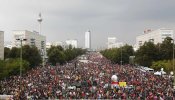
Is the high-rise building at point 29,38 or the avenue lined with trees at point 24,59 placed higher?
the high-rise building at point 29,38

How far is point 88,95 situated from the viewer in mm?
37656

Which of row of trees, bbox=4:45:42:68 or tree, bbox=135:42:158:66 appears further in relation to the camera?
tree, bbox=135:42:158:66

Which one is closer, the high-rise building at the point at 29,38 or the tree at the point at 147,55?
the tree at the point at 147,55

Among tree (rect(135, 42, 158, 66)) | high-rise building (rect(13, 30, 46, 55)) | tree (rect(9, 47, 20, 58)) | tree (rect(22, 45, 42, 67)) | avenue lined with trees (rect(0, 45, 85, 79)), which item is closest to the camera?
avenue lined with trees (rect(0, 45, 85, 79))

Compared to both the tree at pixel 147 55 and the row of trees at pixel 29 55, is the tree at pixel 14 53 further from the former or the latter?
the tree at pixel 147 55

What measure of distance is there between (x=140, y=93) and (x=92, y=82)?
1116 centimetres

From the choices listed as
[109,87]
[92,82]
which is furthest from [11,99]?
[92,82]

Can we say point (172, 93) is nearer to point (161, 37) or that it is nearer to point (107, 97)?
point (107, 97)

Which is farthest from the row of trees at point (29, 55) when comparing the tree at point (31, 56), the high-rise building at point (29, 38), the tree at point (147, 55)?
the high-rise building at point (29, 38)

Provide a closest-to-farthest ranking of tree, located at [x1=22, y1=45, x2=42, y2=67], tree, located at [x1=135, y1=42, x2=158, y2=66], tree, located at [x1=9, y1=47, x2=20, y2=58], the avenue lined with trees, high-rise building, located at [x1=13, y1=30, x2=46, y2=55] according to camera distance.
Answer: the avenue lined with trees → tree, located at [x1=22, y1=45, x2=42, y2=67] → tree, located at [x1=9, y1=47, x2=20, y2=58] → tree, located at [x1=135, y1=42, x2=158, y2=66] → high-rise building, located at [x1=13, y1=30, x2=46, y2=55]

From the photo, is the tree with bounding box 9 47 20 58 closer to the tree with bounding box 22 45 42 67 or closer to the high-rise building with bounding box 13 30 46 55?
the tree with bounding box 22 45 42 67

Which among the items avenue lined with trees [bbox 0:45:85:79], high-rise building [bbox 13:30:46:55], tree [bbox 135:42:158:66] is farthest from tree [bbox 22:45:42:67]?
high-rise building [bbox 13:30:46:55]

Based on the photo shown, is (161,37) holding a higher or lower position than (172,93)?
higher

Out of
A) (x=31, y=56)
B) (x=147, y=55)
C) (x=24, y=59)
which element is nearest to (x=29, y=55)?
(x=31, y=56)
